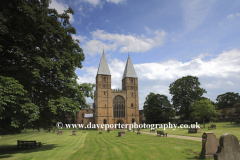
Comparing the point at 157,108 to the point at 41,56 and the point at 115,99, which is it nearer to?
the point at 115,99

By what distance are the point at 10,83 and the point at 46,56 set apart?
465 centimetres

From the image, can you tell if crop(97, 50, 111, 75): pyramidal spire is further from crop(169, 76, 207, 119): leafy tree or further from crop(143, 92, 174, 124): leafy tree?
crop(169, 76, 207, 119): leafy tree

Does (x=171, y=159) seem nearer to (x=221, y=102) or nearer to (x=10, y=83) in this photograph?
(x=10, y=83)

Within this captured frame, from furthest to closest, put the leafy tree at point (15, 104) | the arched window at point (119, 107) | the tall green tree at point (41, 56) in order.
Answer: the arched window at point (119, 107), the tall green tree at point (41, 56), the leafy tree at point (15, 104)

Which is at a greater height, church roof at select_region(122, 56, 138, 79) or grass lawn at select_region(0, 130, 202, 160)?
church roof at select_region(122, 56, 138, 79)

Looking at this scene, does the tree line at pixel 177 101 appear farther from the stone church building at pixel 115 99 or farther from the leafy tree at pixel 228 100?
the leafy tree at pixel 228 100

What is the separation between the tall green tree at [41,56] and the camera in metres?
12.3

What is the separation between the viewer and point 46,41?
567 inches

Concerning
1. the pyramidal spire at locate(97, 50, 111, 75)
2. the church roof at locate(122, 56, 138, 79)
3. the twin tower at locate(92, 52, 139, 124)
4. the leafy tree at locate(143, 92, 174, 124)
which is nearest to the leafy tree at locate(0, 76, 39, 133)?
the twin tower at locate(92, 52, 139, 124)

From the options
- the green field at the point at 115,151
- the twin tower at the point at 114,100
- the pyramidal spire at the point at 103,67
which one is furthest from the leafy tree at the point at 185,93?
the green field at the point at 115,151

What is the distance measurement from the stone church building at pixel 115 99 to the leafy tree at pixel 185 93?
14.6m

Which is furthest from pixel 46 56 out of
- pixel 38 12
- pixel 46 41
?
pixel 38 12

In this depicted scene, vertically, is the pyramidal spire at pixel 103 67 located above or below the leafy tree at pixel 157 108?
above

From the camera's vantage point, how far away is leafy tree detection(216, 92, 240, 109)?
7358cm
